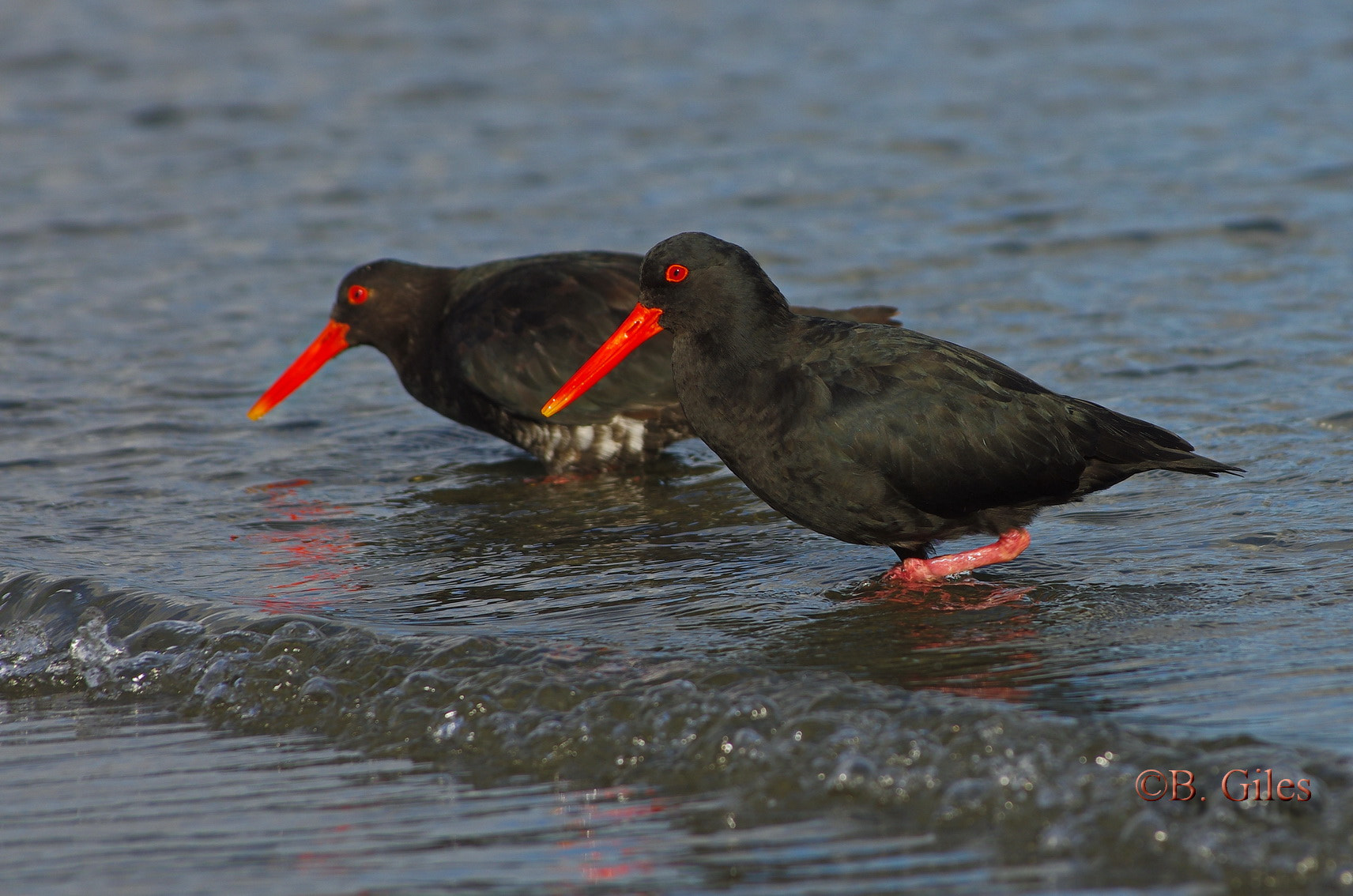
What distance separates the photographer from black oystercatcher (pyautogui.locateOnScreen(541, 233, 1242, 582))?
5.30 m

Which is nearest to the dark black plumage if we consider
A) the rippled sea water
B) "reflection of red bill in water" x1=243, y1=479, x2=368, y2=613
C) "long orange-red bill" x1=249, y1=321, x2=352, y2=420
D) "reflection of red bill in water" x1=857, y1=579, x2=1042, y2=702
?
"reflection of red bill in water" x1=857, y1=579, x2=1042, y2=702

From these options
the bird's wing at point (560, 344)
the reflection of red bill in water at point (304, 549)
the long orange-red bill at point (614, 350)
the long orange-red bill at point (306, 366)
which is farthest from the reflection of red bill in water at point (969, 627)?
the long orange-red bill at point (306, 366)

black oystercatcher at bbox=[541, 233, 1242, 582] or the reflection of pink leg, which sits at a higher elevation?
black oystercatcher at bbox=[541, 233, 1242, 582]

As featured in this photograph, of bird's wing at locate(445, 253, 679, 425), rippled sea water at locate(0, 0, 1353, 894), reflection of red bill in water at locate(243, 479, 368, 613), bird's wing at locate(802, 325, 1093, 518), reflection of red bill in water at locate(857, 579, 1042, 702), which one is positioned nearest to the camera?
rippled sea water at locate(0, 0, 1353, 894)

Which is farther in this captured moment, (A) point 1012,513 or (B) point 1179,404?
(B) point 1179,404

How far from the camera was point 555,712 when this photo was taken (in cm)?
452

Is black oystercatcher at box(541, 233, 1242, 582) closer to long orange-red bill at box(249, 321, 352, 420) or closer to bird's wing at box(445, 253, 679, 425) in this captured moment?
bird's wing at box(445, 253, 679, 425)

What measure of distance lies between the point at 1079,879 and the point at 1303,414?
428 centimetres

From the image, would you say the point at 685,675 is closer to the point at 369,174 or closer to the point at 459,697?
the point at 459,697

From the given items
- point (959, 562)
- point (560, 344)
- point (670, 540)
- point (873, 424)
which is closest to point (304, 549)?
point (670, 540)

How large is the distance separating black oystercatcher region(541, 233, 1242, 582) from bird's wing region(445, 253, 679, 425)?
1784mm

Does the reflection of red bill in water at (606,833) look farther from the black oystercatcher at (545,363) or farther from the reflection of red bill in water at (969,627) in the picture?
the black oystercatcher at (545,363)

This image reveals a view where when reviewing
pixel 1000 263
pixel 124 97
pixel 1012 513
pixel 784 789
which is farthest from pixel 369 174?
pixel 784 789

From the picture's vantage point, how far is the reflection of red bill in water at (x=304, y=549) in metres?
5.77
